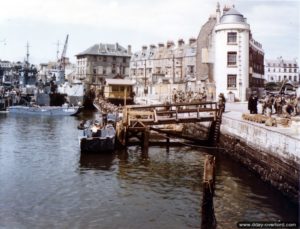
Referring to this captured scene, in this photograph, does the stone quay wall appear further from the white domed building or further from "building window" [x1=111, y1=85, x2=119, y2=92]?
"building window" [x1=111, y1=85, x2=119, y2=92]

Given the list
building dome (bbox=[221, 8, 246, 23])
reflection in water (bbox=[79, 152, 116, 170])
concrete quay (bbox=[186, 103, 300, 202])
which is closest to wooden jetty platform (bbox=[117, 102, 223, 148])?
concrete quay (bbox=[186, 103, 300, 202])

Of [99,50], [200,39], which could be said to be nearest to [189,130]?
[200,39]

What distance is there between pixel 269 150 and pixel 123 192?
23.9 feet

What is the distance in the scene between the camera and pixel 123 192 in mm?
17656

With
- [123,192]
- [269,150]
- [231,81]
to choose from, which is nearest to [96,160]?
[123,192]

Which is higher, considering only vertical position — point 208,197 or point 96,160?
point 208,197

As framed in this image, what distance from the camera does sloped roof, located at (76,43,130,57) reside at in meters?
114

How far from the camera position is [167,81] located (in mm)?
84250

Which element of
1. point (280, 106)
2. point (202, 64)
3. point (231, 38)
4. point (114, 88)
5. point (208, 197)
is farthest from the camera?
point (202, 64)

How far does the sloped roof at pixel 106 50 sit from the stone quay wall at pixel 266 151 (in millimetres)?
88716

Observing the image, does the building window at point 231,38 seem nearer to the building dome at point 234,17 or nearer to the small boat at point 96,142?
Answer: the building dome at point 234,17

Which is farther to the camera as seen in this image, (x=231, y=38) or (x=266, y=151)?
(x=231, y=38)

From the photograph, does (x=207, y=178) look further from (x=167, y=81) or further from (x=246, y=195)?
(x=167, y=81)

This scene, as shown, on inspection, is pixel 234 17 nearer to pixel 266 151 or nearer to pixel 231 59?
pixel 231 59
